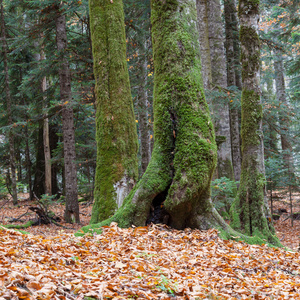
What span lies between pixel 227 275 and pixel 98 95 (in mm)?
4700

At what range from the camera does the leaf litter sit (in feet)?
7.74

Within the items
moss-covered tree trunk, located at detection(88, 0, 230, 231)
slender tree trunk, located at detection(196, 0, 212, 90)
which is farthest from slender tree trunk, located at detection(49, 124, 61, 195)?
moss-covered tree trunk, located at detection(88, 0, 230, 231)

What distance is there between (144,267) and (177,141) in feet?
7.76

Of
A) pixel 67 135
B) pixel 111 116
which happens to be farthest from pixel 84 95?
pixel 111 116

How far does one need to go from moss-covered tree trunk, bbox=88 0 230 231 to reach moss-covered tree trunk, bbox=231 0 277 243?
68.3 inches

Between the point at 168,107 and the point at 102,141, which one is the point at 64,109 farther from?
the point at 168,107

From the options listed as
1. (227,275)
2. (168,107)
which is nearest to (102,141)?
(168,107)

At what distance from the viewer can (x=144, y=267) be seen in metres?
3.11

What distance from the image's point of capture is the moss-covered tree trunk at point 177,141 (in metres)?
4.62

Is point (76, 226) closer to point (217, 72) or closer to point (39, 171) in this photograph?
point (217, 72)

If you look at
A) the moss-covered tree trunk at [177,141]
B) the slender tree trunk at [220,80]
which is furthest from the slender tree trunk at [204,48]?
the moss-covered tree trunk at [177,141]

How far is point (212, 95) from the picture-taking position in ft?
31.0

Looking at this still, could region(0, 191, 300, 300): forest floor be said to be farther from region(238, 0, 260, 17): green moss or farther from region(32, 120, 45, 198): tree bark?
region(32, 120, 45, 198): tree bark

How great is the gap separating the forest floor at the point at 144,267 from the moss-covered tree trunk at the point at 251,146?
54.3 inches
